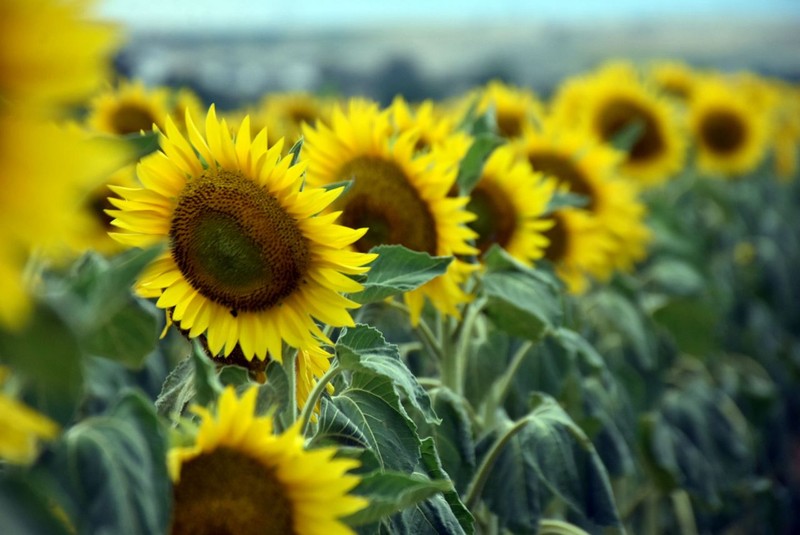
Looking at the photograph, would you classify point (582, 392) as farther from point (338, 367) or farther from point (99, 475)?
point (99, 475)

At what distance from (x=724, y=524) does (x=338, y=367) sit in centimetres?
223

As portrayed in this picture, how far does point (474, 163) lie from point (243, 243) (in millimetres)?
573

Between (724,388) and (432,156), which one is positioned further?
(724,388)

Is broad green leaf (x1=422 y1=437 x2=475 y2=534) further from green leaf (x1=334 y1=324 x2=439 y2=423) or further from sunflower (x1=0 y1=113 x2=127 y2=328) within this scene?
sunflower (x1=0 y1=113 x2=127 y2=328)

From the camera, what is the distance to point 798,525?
4191 millimetres

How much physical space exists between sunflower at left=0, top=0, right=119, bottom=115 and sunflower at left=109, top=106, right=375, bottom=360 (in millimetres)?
436

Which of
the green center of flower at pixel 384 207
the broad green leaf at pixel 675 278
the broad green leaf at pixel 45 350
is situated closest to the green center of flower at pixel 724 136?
the broad green leaf at pixel 675 278

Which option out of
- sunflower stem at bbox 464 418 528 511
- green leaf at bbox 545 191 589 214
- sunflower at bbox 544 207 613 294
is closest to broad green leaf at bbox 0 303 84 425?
sunflower stem at bbox 464 418 528 511

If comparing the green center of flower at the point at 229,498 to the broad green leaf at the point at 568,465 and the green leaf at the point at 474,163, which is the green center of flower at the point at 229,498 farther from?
the green leaf at the point at 474,163

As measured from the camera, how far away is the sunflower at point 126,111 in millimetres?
2545

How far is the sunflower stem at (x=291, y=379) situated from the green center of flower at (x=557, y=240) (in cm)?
102

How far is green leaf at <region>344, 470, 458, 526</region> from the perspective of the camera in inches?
35.5

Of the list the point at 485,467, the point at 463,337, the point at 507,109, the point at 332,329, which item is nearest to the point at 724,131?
the point at 507,109

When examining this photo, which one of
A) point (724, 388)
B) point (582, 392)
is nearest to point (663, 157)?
point (724, 388)
